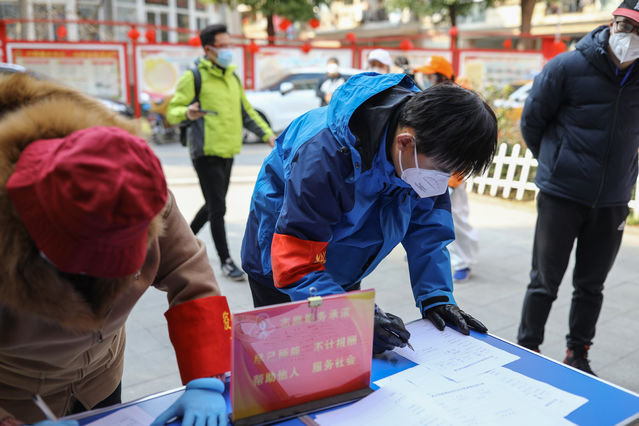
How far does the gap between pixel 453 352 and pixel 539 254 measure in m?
1.31

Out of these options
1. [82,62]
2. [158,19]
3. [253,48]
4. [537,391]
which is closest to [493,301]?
[537,391]

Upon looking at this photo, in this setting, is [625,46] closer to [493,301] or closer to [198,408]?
[493,301]

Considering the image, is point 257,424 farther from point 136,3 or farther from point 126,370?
point 136,3

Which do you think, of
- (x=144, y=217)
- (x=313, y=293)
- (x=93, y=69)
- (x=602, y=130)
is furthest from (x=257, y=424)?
(x=93, y=69)

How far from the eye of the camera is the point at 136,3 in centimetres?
2220

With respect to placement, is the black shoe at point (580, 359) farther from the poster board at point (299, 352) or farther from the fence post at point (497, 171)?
the fence post at point (497, 171)

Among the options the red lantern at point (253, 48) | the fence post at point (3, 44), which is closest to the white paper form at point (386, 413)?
the fence post at point (3, 44)

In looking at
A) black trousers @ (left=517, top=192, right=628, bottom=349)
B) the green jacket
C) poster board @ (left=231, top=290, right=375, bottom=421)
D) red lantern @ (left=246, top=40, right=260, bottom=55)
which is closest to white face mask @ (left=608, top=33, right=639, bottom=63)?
black trousers @ (left=517, top=192, right=628, bottom=349)

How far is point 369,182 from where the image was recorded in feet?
5.06

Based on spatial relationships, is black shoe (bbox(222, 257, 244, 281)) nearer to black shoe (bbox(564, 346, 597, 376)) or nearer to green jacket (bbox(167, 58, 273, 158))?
green jacket (bbox(167, 58, 273, 158))

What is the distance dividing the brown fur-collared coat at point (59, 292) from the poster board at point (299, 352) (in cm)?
15

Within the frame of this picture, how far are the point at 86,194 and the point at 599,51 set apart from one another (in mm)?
2307

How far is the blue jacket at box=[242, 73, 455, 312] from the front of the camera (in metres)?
1.44

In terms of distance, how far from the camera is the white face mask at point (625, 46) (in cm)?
233
